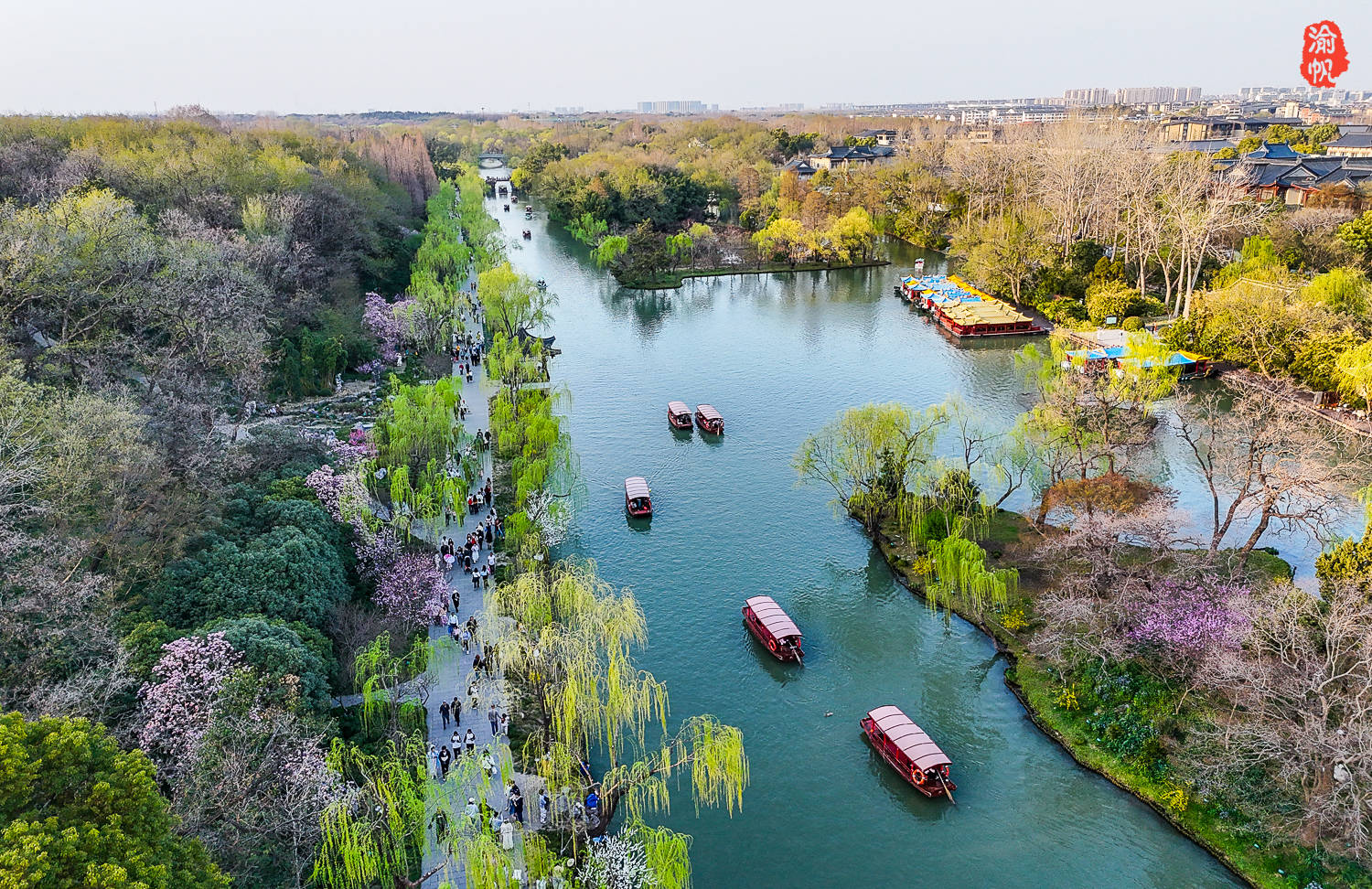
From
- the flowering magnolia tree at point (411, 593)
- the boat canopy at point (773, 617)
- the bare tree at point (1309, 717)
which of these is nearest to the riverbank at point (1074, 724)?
the bare tree at point (1309, 717)

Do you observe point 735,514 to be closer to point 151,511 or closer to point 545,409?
point 545,409

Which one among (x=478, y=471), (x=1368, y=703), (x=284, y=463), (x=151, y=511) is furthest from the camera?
(x=478, y=471)

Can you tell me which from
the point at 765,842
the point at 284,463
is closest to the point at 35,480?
the point at 284,463

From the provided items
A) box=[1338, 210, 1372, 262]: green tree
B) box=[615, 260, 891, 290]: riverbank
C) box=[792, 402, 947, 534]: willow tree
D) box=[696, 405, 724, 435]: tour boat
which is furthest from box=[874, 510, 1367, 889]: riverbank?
box=[615, 260, 891, 290]: riverbank

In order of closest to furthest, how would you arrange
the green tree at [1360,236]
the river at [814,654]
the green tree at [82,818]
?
1. the green tree at [82,818]
2. the river at [814,654]
3. the green tree at [1360,236]

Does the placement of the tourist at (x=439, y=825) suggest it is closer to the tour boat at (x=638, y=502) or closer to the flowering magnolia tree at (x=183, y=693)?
the flowering magnolia tree at (x=183, y=693)

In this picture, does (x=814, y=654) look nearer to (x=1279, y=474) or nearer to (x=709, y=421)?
(x=1279, y=474)
